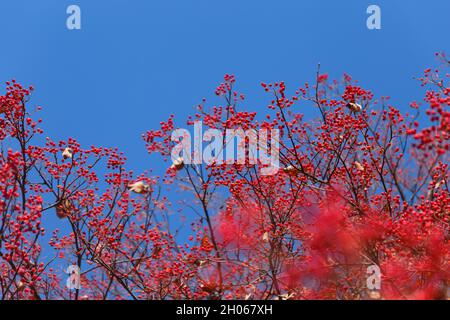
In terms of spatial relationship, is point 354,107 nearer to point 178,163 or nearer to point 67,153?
point 178,163

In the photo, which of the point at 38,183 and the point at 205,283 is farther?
the point at 38,183

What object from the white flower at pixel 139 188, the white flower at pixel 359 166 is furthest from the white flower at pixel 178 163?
the white flower at pixel 359 166

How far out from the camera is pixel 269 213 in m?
10.0

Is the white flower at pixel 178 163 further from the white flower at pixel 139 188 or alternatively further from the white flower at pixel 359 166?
the white flower at pixel 359 166

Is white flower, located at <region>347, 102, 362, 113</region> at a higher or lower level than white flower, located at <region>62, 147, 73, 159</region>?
higher

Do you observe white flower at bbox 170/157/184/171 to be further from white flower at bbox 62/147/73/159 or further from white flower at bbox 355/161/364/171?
white flower at bbox 355/161/364/171

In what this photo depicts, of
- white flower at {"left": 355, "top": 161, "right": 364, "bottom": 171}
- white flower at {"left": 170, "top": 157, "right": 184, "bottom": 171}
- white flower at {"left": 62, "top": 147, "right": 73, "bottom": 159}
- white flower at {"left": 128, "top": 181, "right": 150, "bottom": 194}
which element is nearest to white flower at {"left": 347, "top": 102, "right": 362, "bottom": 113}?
white flower at {"left": 355, "top": 161, "right": 364, "bottom": 171}

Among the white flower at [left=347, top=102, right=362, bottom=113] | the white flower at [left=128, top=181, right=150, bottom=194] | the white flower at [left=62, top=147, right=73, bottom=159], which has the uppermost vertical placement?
the white flower at [left=347, top=102, right=362, bottom=113]

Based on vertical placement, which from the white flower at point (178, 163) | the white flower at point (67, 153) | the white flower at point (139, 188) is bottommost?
the white flower at point (139, 188)

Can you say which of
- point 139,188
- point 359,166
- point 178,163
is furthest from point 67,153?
point 359,166
